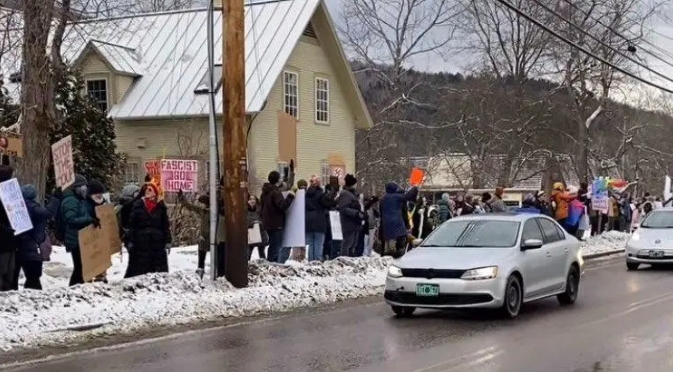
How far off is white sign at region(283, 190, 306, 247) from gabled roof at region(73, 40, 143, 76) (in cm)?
1602

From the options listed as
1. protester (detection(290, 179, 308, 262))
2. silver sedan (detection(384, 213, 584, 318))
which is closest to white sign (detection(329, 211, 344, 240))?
protester (detection(290, 179, 308, 262))

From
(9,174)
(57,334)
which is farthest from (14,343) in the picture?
(9,174)

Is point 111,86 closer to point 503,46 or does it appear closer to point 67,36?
point 67,36

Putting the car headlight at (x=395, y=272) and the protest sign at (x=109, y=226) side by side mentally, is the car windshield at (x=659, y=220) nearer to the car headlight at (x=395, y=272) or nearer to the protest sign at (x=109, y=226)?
the car headlight at (x=395, y=272)

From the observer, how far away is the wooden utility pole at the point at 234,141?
14.4 metres

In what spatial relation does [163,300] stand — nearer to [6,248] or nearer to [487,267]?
[6,248]

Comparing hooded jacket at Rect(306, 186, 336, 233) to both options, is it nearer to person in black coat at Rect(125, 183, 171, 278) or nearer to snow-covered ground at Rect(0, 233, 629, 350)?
snow-covered ground at Rect(0, 233, 629, 350)

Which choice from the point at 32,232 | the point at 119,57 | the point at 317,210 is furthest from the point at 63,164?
the point at 119,57

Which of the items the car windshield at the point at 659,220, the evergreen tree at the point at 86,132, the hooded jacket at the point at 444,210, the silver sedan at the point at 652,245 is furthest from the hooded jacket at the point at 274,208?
the evergreen tree at the point at 86,132

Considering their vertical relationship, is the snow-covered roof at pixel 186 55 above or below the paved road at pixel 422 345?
above

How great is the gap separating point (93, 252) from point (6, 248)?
1.66m

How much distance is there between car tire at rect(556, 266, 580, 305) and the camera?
14203mm

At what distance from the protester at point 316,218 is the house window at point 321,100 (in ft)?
53.4

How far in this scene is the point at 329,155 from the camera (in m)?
34.4
